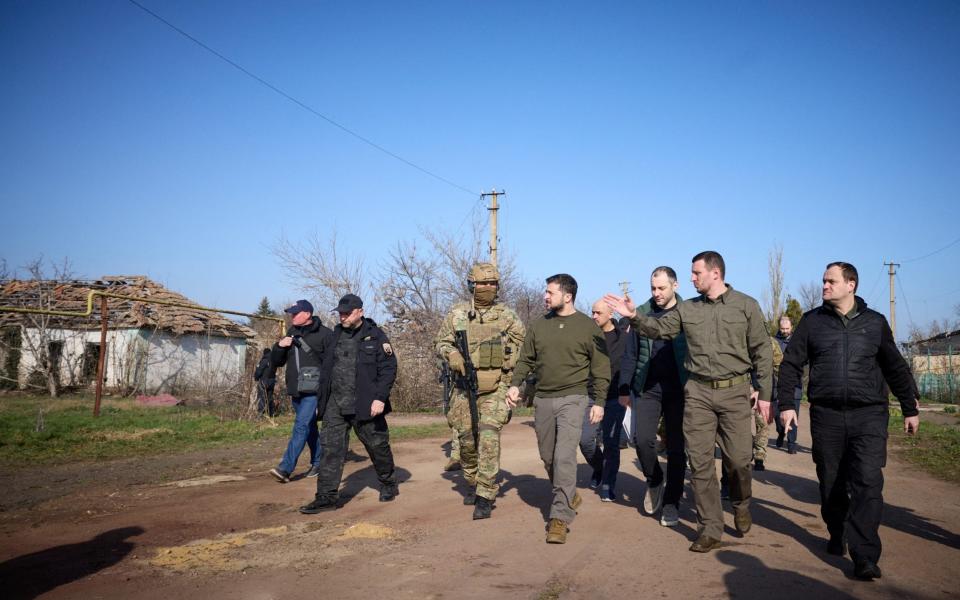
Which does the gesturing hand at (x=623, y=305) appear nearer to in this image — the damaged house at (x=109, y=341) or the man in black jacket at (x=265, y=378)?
the man in black jacket at (x=265, y=378)

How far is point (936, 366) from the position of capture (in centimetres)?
3011

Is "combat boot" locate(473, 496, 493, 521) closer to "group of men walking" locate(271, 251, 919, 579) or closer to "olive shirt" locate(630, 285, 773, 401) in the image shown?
"group of men walking" locate(271, 251, 919, 579)

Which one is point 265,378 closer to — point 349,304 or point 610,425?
point 349,304

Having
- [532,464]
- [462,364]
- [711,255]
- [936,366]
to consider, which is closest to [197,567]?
[462,364]

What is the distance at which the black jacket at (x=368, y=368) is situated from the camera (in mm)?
6977

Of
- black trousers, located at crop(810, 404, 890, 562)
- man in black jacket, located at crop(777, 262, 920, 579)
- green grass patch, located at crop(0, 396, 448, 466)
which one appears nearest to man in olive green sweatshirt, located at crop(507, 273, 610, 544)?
man in black jacket, located at crop(777, 262, 920, 579)

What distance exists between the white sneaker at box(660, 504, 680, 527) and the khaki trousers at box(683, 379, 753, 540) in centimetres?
68

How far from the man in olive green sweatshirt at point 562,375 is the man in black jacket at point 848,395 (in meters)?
1.63

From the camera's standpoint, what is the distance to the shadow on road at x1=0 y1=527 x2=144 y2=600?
14.5 feet

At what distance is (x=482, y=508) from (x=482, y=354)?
150 cm

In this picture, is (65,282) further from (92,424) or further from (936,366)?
(936,366)

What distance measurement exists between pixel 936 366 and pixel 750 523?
3046 centimetres

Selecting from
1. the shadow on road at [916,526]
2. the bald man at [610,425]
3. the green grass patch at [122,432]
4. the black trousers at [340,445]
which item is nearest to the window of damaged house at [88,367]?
the green grass patch at [122,432]

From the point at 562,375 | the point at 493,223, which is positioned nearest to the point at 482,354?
the point at 562,375
